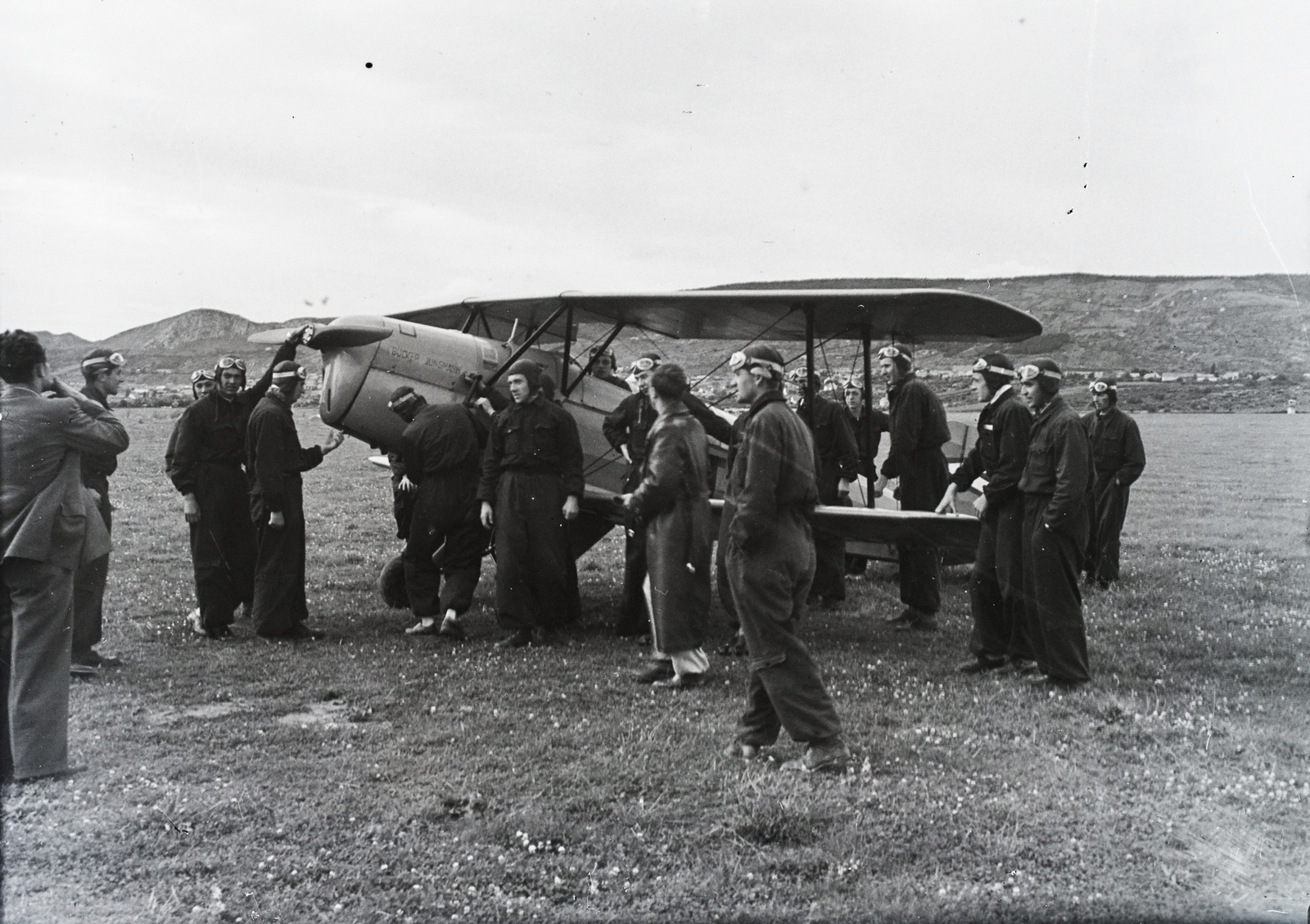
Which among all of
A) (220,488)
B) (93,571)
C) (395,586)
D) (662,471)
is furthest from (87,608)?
(662,471)

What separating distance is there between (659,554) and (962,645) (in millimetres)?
2812

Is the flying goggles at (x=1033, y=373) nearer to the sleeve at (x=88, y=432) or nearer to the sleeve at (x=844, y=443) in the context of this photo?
the sleeve at (x=844, y=443)

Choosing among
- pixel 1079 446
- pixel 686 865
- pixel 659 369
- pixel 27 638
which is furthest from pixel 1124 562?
pixel 27 638

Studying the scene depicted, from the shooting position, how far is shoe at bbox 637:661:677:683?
6.64 meters

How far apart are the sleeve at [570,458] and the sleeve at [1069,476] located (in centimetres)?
338

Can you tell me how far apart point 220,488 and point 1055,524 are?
6.13m

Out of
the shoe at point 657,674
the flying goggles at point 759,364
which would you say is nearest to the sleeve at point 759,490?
the flying goggles at point 759,364

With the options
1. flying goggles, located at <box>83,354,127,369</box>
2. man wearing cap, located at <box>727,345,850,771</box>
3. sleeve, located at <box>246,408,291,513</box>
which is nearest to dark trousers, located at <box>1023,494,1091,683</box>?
man wearing cap, located at <box>727,345,850,771</box>

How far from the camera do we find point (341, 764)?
16.3ft

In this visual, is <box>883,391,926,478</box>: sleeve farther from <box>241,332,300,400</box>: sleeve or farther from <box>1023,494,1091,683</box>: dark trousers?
<box>241,332,300,400</box>: sleeve

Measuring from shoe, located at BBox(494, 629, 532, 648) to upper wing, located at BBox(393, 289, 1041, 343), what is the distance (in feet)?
10.1

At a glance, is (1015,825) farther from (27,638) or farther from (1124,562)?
(1124,562)

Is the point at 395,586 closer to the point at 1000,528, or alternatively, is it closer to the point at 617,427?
the point at 617,427

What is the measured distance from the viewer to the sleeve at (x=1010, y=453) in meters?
6.60
